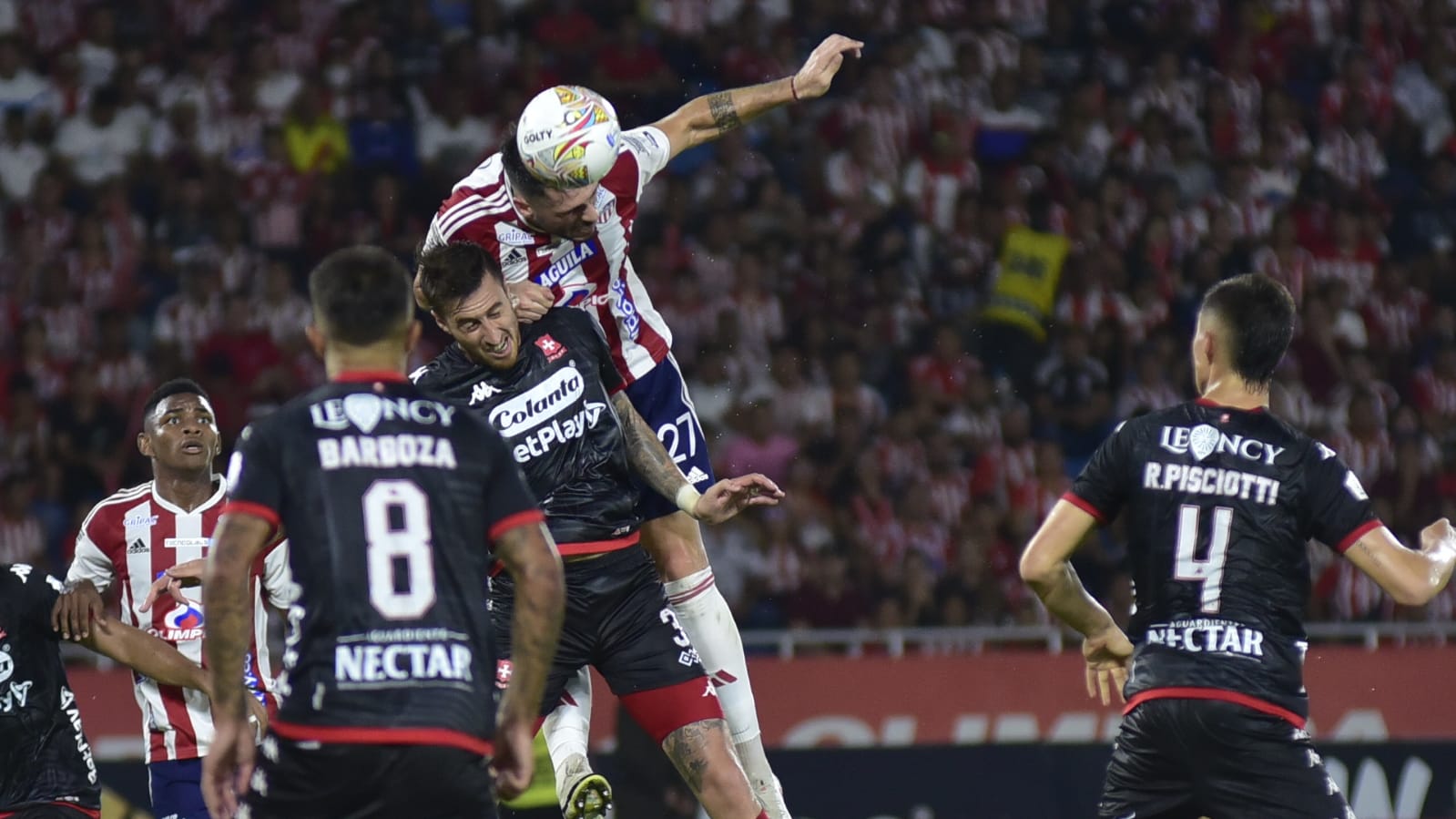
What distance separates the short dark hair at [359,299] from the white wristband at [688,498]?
7.01 ft

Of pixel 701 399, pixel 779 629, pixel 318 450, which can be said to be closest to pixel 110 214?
Result: pixel 701 399

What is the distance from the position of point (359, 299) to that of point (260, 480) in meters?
0.51

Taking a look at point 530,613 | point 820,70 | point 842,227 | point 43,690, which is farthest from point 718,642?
point 842,227

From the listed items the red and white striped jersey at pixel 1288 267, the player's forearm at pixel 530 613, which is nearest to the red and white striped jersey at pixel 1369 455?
the red and white striped jersey at pixel 1288 267

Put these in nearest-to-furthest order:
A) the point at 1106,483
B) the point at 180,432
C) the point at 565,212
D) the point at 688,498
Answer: the point at 1106,483 < the point at 688,498 < the point at 565,212 < the point at 180,432

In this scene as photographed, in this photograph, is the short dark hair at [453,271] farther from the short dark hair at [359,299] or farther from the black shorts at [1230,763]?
the black shorts at [1230,763]

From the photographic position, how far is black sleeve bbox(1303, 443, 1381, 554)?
5.98 meters

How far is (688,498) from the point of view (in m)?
6.96

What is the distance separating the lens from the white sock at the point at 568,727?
24.1 feet

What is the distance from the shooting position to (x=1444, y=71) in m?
18.1

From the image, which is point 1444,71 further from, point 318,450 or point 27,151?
point 318,450

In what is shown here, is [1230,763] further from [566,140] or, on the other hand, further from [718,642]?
[566,140]

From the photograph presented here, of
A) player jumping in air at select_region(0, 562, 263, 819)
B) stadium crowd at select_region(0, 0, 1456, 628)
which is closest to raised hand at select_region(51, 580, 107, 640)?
player jumping in air at select_region(0, 562, 263, 819)

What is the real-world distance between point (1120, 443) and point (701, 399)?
806cm
